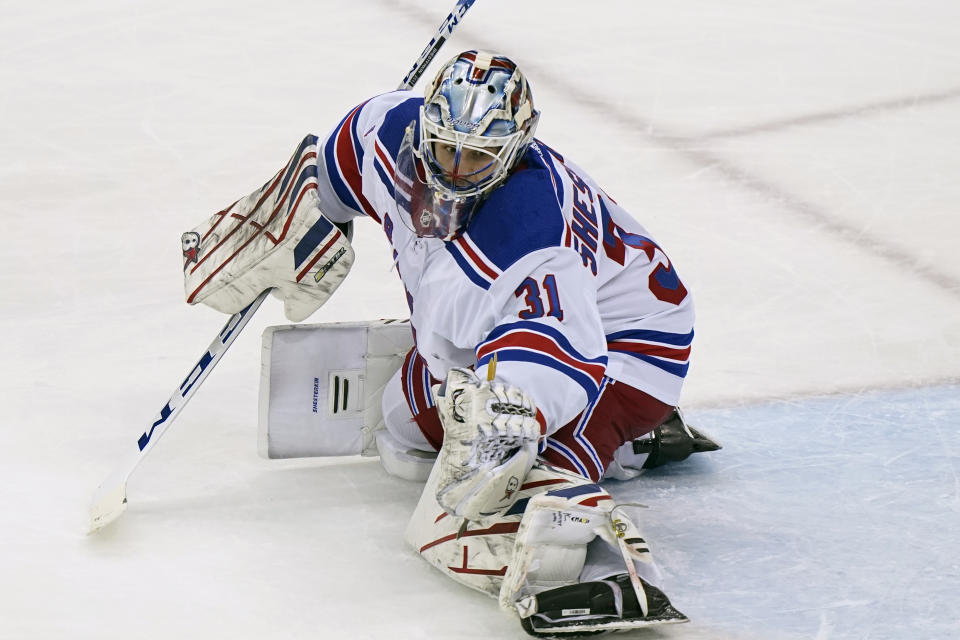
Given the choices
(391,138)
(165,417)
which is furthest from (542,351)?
(165,417)

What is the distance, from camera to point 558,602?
2.60 m

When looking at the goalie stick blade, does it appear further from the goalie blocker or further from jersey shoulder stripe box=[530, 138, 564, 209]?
jersey shoulder stripe box=[530, 138, 564, 209]

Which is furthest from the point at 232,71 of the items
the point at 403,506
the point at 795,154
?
the point at 403,506

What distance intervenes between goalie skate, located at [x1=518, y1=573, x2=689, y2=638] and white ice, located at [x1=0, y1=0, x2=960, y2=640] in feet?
0.24

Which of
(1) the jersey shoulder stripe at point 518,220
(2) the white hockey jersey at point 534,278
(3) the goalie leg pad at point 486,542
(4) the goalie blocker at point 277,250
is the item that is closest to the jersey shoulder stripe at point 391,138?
(2) the white hockey jersey at point 534,278

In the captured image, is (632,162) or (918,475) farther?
(632,162)

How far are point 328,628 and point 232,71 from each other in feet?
11.7

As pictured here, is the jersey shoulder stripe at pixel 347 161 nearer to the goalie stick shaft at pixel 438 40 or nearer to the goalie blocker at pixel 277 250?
the goalie blocker at pixel 277 250

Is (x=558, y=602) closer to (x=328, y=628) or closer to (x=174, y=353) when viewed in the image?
(x=328, y=628)

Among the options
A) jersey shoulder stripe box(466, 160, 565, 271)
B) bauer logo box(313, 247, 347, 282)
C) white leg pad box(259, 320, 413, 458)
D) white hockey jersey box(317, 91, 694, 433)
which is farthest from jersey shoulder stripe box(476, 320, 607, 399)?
white leg pad box(259, 320, 413, 458)

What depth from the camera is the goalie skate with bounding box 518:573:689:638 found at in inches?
102

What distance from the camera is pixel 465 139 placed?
2.65 m

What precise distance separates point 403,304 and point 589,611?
5.55 ft

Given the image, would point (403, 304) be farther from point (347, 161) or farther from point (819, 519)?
point (819, 519)
